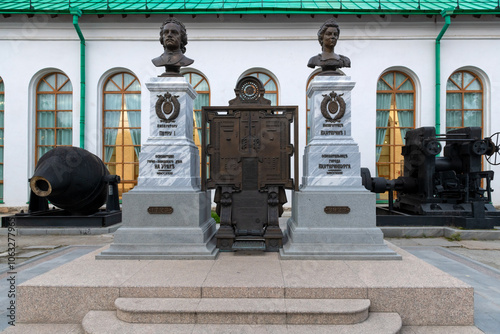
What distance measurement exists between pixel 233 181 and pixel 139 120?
9.70 m

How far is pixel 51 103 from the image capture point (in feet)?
46.9

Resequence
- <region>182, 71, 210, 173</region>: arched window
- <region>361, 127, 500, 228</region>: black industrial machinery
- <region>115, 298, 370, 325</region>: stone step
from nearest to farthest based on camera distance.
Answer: <region>115, 298, 370, 325</region>: stone step → <region>361, 127, 500, 228</region>: black industrial machinery → <region>182, 71, 210, 173</region>: arched window

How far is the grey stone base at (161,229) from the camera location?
17.5 feet

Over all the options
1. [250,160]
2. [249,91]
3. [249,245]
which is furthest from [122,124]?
[249,245]

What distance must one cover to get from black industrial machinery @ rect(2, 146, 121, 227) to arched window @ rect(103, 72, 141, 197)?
12.5 ft

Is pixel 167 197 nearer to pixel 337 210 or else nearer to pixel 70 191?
pixel 337 210

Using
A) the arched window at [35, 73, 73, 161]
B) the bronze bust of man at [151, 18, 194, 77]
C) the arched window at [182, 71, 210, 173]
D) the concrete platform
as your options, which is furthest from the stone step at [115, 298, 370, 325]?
the arched window at [35, 73, 73, 161]

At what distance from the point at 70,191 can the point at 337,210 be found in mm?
7370

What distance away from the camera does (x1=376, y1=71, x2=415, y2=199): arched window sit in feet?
46.0

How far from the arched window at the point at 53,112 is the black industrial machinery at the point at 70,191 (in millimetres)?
4622

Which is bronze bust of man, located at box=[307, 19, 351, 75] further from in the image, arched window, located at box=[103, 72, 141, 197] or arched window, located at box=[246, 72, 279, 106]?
arched window, located at box=[103, 72, 141, 197]

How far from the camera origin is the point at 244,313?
3.59 metres

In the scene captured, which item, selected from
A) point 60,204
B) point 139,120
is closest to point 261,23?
point 139,120

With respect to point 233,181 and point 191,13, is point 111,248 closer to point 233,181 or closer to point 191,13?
point 233,181
